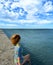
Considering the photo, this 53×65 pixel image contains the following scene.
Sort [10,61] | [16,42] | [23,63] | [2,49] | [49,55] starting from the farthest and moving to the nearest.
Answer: [49,55]
[2,49]
[10,61]
[23,63]
[16,42]

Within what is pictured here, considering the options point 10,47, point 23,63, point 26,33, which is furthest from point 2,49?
point 26,33

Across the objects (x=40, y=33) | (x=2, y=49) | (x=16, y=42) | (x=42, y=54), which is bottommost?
(x=40, y=33)

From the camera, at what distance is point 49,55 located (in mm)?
9023

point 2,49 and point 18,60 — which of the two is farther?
point 2,49

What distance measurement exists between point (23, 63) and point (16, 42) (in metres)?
0.40

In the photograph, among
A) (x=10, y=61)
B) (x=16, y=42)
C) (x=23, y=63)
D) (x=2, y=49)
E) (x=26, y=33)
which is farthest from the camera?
(x=26, y=33)

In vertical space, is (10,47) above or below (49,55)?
above

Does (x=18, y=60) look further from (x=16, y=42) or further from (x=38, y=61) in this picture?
(x=38, y=61)

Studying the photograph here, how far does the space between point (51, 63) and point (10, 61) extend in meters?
3.36

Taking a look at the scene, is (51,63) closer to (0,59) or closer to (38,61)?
(38,61)

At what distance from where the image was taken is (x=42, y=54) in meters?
9.11

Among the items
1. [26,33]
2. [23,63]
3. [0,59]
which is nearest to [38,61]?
[0,59]

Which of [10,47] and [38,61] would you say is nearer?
[10,47]

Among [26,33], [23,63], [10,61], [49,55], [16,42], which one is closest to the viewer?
[16,42]
